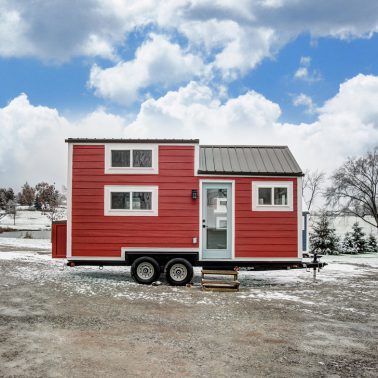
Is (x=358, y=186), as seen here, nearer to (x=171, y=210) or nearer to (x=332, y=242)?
(x=332, y=242)

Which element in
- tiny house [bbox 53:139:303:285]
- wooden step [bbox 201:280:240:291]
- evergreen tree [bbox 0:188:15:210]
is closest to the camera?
wooden step [bbox 201:280:240:291]

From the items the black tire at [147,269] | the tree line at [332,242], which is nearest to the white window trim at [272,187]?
the black tire at [147,269]

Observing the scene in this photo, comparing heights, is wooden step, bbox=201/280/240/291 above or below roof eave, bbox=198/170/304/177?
below

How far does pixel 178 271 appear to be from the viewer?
11422mm

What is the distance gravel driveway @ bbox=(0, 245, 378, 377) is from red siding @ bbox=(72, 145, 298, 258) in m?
1.21

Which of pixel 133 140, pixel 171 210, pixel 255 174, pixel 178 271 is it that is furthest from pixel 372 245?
pixel 133 140

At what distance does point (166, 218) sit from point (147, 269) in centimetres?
161

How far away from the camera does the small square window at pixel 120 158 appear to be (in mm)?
11797

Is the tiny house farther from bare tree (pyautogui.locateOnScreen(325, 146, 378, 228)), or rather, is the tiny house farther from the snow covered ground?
bare tree (pyautogui.locateOnScreen(325, 146, 378, 228))

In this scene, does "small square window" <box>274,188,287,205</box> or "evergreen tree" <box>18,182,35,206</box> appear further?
"evergreen tree" <box>18,182,35,206</box>

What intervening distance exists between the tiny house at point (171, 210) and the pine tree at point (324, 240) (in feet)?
55.7

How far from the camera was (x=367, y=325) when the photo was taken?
24.8ft

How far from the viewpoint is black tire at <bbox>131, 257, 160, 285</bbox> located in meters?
11.4

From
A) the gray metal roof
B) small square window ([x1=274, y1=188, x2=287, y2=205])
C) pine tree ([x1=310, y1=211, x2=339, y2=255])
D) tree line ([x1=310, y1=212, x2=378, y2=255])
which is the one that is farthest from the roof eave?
pine tree ([x1=310, y1=211, x2=339, y2=255])
